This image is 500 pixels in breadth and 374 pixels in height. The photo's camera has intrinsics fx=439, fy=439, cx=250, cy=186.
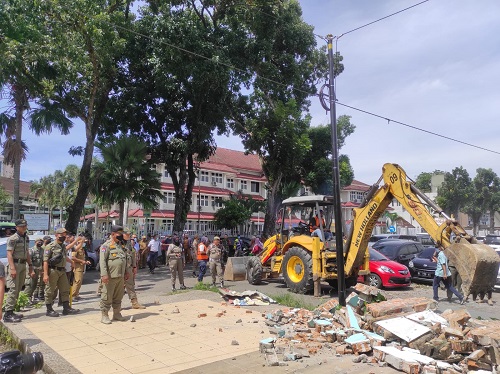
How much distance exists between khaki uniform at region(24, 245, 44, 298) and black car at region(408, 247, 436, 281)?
12.1 m

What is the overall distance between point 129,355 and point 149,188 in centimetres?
1723

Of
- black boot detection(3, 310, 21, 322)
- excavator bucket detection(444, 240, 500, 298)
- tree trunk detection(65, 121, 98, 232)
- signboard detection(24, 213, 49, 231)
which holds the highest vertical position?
tree trunk detection(65, 121, 98, 232)

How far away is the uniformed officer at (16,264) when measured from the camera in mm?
8297

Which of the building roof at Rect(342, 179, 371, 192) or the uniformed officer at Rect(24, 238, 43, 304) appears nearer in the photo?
the uniformed officer at Rect(24, 238, 43, 304)

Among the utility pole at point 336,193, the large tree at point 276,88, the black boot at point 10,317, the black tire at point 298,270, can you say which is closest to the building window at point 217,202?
the large tree at point 276,88

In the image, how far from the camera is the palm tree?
21906mm

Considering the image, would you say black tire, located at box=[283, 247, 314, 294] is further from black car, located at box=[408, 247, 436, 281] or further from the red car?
black car, located at box=[408, 247, 436, 281]

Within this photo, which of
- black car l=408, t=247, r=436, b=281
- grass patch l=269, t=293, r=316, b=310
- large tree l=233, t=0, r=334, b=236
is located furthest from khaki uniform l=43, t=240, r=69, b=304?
large tree l=233, t=0, r=334, b=236

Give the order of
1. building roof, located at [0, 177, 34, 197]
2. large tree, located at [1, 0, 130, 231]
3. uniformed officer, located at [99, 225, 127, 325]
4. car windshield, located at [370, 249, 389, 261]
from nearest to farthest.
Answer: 1. uniformed officer, located at [99, 225, 127, 325]
2. car windshield, located at [370, 249, 389, 261]
3. large tree, located at [1, 0, 130, 231]
4. building roof, located at [0, 177, 34, 197]

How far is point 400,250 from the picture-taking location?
55.2 ft

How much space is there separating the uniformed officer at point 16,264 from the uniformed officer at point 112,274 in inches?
65.7

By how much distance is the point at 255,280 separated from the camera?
13891 millimetres

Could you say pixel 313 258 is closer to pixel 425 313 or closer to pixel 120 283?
pixel 425 313

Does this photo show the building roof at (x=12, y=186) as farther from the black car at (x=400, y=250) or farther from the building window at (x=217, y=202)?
the black car at (x=400, y=250)
